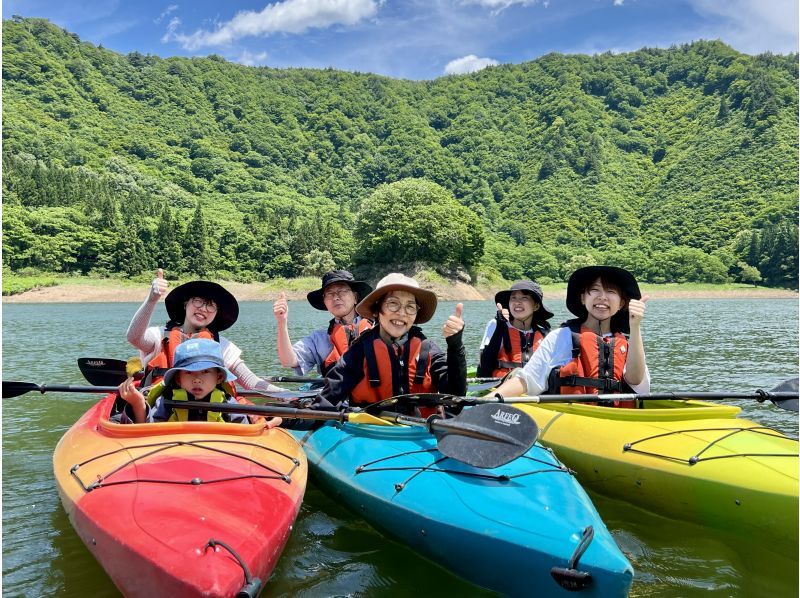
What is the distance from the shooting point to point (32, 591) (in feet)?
11.8

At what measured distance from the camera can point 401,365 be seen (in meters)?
4.74

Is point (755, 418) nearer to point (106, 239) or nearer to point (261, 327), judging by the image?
point (261, 327)

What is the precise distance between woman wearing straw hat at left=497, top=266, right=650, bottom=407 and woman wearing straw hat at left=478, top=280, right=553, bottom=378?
7.04 ft

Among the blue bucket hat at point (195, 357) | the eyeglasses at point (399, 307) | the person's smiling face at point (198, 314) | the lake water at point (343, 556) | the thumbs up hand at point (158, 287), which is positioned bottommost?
the lake water at point (343, 556)

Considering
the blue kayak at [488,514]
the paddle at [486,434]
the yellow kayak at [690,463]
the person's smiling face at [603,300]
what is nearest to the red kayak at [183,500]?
the blue kayak at [488,514]

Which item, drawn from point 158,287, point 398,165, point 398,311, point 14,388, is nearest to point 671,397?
point 398,311

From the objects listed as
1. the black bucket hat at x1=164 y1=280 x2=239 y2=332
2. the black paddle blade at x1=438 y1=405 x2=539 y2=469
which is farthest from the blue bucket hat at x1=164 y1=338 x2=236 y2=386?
the black paddle blade at x1=438 y1=405 x2=539 y2=469

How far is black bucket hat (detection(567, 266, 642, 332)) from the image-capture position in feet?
16.9

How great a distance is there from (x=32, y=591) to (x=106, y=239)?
58708 mm

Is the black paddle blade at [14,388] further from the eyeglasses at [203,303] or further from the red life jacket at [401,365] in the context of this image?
the red life jacket at [401,365]

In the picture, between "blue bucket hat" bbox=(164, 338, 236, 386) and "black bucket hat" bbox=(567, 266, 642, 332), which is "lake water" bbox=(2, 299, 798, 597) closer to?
"blue bucket hat" bbox=(164, 338, 236, 386)

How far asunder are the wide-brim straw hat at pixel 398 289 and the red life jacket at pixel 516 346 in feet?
9.91

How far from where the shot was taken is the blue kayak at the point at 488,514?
2871 mm

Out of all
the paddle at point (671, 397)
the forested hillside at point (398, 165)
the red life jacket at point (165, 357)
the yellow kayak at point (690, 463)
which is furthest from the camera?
the forested hillside at point (398, 165)
